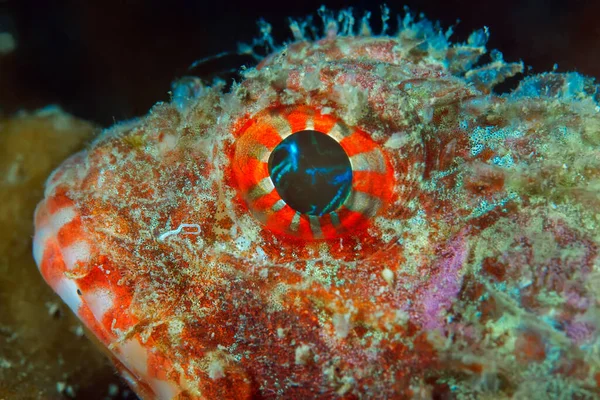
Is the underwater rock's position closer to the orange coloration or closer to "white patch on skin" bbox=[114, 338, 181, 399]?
"white patch on skin" bbox=[114, 338, 181, 399]

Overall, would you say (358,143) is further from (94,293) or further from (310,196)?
(94,293)

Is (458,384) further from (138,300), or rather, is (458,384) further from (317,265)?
(138,300)

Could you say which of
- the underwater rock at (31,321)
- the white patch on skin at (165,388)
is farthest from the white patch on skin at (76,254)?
the underwater rock at (31,321)

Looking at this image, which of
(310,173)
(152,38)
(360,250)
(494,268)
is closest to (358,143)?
(310,173)

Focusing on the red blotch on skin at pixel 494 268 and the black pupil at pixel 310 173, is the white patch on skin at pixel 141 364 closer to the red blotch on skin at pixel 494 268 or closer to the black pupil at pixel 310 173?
the black pupil at pixel 310 173

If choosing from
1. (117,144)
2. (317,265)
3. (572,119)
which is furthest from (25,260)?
(572,119)
